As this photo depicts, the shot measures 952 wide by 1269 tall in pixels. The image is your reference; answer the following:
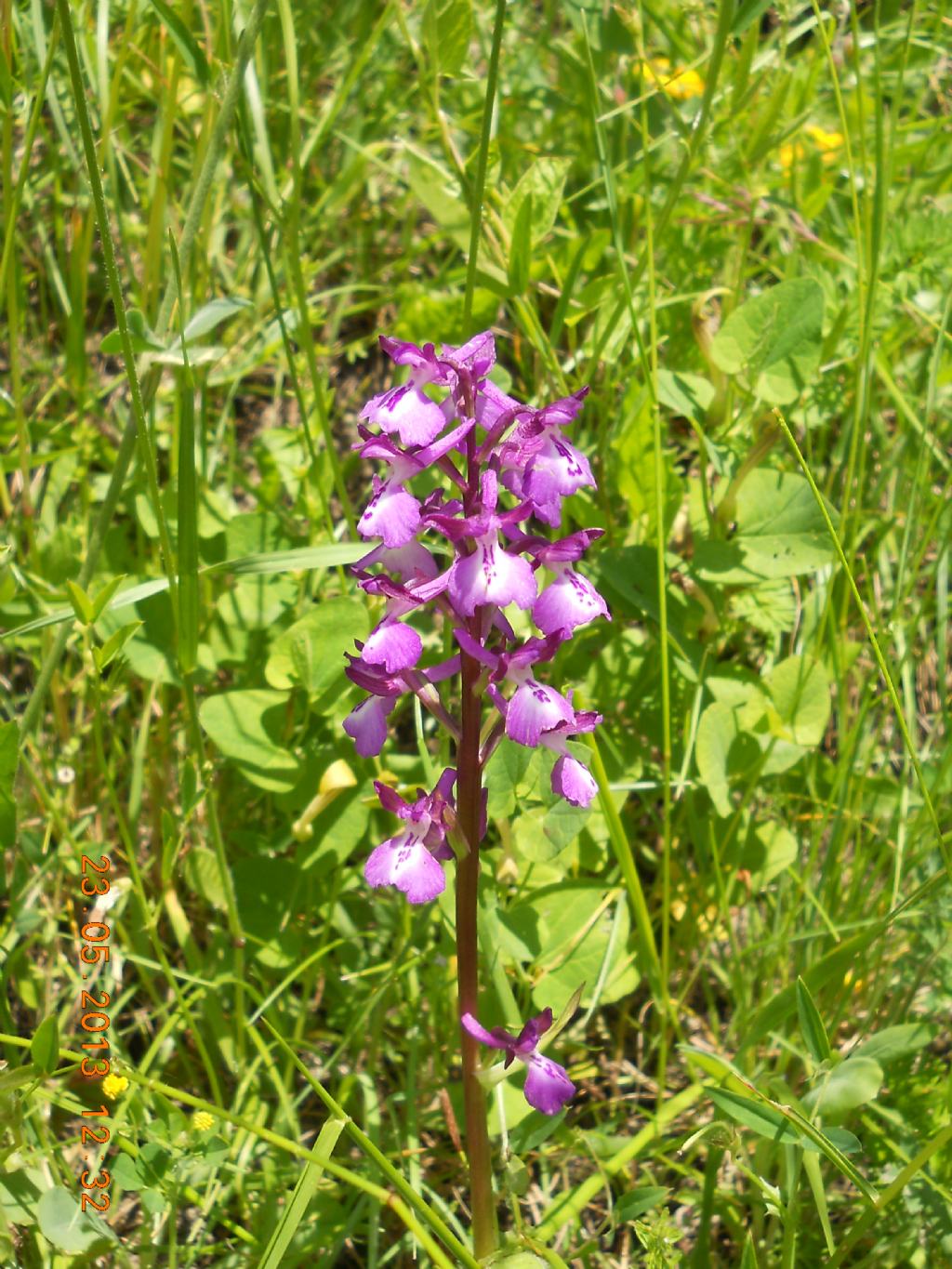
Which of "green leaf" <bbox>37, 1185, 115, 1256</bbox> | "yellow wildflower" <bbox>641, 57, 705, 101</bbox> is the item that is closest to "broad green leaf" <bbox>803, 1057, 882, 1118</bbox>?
"green leaf" <bbox>37, 1185, 115, 1256</bbox>

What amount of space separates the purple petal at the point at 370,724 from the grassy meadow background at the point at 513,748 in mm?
315

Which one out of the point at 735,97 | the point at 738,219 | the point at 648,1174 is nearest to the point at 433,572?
the point at 648,1174

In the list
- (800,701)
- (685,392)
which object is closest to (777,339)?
(685,392)

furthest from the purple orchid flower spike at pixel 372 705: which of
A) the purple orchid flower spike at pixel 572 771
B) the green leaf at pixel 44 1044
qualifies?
the green leaf at pixel 44 1044

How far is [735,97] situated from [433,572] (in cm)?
129

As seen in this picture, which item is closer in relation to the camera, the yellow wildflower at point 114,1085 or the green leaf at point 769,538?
the yellow wildflower at point 114,1085

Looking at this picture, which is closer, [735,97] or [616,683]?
[735,97]

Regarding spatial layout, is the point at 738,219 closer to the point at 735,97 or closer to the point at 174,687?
the point at 735,97

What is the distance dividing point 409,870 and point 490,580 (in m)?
0.39

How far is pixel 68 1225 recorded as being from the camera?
175 cm

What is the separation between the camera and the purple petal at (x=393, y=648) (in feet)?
4.88

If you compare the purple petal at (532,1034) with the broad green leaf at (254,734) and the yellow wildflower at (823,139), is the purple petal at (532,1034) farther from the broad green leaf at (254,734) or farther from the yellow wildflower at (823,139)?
the yellow wildflower at (823,139)

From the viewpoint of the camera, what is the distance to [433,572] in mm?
1560

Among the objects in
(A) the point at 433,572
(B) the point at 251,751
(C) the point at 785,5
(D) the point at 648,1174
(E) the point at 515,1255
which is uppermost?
(C) the point at 785,5
